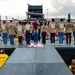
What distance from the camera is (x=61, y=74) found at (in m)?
11.7

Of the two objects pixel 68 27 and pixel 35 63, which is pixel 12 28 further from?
pixel 35 63

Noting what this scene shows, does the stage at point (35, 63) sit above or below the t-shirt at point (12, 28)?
below

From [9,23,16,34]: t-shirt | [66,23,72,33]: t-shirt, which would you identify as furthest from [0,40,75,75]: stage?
[66,23,72,33]: t-shirt

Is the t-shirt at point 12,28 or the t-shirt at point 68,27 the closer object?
the t-shirt at point 68,27

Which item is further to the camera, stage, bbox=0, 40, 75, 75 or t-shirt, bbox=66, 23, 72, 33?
t-shirt, bbox=66, 23, 72, 33

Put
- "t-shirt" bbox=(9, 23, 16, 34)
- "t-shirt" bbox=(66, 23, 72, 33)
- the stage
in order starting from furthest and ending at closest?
1. "t-shirt" bbox=(9, 23, 16, 34)
2. "t-shirt" bbox=(66, 23, 72, 33)
3. the stage

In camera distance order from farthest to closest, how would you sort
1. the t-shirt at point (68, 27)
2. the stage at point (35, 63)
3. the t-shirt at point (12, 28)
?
1. the t-shirt at point (12, 28)
2. the t-shirt at point (68, 27)
3. the stage at point (35, 63)

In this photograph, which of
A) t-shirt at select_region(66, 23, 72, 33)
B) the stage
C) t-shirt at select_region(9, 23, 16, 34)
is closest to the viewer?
the stage

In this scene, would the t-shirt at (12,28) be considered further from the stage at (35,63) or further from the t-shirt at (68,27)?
the t-shirt at (68,27)

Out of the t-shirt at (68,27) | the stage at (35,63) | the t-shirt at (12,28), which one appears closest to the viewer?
the stage at (35,63)

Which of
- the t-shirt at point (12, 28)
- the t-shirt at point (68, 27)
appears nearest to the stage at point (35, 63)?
the t-shirt at point (12, 28)

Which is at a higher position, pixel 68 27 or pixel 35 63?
pixel 68 27

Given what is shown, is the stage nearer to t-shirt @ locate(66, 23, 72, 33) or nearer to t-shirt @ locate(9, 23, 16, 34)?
t-shirt @ locate(9, 23, 16, 34)

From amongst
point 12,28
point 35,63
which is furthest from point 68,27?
point 35,63
